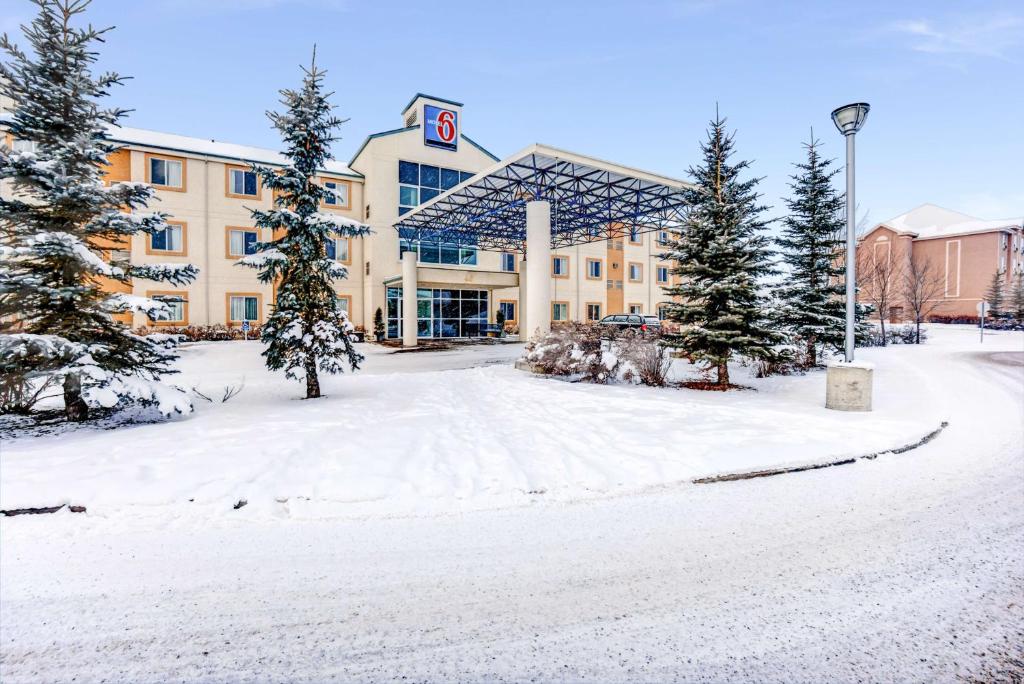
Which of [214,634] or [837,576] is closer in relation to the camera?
[214,634]

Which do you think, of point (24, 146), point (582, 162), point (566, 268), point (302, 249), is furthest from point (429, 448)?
point (566, 268)

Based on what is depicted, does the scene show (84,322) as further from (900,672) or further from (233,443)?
(900,672)

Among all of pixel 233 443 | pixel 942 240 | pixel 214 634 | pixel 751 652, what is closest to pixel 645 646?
pixel 751 652

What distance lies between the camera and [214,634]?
2.54 metres

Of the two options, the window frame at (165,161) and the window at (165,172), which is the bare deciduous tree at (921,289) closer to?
the window frame at (165,161)

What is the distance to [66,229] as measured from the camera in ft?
22.1

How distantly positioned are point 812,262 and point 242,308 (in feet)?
93.5

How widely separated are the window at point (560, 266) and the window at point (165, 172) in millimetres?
24308

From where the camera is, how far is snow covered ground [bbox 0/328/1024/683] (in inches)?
92.0

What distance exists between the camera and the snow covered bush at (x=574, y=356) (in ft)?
37.6

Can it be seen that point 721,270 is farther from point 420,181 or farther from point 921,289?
point 921,289

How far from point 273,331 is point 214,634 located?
292 inches

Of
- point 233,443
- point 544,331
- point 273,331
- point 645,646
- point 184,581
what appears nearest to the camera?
point 645,646

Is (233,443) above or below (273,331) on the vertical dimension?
below
